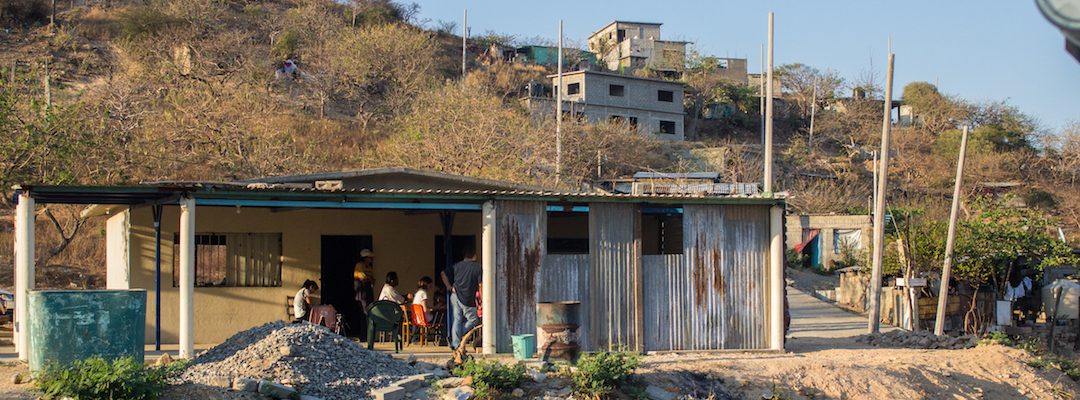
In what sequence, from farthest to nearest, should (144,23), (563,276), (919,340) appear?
(144,23) < (919,340) < (563,276)

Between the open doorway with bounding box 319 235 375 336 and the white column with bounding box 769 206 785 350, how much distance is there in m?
6.51

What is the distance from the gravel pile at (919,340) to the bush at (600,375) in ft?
26.4

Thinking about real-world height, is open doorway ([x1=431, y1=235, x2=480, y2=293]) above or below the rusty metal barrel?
above

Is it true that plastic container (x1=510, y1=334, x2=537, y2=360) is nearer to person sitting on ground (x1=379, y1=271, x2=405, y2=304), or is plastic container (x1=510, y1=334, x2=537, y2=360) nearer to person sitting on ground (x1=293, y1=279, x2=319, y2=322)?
person sitting on ground (x1=379, y1=271, x2=405, y2=304)

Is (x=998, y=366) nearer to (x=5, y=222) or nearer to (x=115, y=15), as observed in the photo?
(x=5, y=222)

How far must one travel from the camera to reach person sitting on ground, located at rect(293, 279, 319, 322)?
50.2ft

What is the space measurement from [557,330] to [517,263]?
6.65 feet

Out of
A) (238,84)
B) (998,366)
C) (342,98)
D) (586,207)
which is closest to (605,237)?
(586,207)

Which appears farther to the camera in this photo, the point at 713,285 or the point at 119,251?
the point at 119,251

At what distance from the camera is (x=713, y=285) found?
16062mm

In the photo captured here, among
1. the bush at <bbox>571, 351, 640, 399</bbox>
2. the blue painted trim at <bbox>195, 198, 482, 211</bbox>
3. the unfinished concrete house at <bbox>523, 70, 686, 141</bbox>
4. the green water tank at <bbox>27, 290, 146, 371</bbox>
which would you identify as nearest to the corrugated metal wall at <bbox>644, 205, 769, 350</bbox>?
the blue painted trim at <bbox>195, 198, 482, 211</bbox>

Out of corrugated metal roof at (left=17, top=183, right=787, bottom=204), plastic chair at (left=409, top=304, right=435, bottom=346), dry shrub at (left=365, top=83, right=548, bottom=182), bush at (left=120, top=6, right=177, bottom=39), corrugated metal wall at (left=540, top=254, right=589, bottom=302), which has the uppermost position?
bush at (left=120, top=6, right=177, bottom=39)

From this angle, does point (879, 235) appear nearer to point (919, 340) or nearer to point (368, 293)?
point (919, 340)

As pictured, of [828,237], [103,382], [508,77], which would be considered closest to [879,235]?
[103,382]
